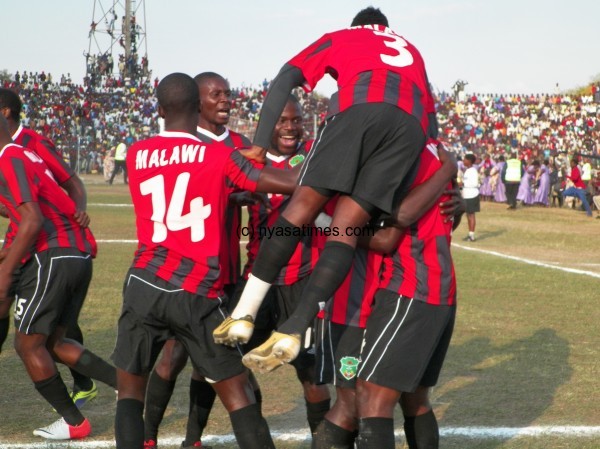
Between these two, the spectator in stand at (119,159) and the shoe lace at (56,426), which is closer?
the shoe lace at (56,426)

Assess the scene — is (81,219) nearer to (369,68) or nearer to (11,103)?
(11,103)

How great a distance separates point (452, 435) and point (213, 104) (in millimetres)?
2427

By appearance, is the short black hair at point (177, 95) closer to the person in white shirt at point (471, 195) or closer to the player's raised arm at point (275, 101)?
the player's raised arm at point (275, 101)

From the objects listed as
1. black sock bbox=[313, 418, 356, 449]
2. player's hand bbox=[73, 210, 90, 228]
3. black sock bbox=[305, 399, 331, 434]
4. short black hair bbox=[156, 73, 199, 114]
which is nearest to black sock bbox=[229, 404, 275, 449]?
black sock bbox=[313, 418, 356, 449]

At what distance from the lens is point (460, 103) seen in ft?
161

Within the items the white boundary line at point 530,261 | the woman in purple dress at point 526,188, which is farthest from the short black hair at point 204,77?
the woman in purple dress at point 526,188

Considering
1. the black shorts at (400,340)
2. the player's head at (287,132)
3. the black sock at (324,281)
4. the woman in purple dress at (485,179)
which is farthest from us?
the woman in purple dress at (485,179)

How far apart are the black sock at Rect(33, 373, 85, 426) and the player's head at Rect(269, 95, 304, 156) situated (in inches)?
73.9

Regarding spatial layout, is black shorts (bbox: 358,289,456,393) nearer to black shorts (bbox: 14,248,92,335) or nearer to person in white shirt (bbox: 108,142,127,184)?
black shorts (bbox: 14,248,92,335)

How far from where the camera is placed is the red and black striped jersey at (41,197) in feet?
16.6

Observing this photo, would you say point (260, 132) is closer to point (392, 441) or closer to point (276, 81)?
point (276, 81)

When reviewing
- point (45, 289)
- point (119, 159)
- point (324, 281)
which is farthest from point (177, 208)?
point (119, 159)

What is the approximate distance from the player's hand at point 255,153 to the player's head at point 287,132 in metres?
1.05

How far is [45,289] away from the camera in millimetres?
5348
